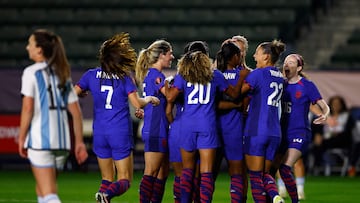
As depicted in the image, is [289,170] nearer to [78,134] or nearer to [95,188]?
[78,134]

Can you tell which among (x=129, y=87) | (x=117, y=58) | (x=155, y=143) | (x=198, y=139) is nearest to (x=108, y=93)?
(x=129, y=87)

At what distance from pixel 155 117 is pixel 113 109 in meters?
0.68

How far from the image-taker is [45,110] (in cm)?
850

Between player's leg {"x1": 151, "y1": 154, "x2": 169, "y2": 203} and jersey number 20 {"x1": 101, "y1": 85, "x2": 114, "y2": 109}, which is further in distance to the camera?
player's leg {"x1": 151, "y1": 154, "x2": 169, "y2": 203}

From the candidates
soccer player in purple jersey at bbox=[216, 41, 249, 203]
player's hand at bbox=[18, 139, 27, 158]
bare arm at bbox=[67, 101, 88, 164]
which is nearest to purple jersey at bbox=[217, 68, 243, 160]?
soccer player in purple jersey at bbox=[216, 41, 249, 203]

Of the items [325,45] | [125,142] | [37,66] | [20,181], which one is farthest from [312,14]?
[37,66]

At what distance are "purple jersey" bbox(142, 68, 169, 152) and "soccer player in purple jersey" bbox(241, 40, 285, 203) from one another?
0.94m

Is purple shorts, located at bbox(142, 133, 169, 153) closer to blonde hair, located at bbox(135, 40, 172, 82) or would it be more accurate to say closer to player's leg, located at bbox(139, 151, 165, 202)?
player's leg, located at bbox(139, 151, 165, 202)

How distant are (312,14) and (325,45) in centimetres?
117

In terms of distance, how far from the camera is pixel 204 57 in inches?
433

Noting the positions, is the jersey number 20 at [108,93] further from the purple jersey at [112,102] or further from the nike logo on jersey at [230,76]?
the nike logo on jersey at [230,76]

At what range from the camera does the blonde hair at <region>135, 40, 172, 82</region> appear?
37.9 ft

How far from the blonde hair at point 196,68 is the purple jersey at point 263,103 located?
477 mm

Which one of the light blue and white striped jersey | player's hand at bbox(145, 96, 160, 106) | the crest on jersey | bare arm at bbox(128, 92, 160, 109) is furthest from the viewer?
the crest on jersey
